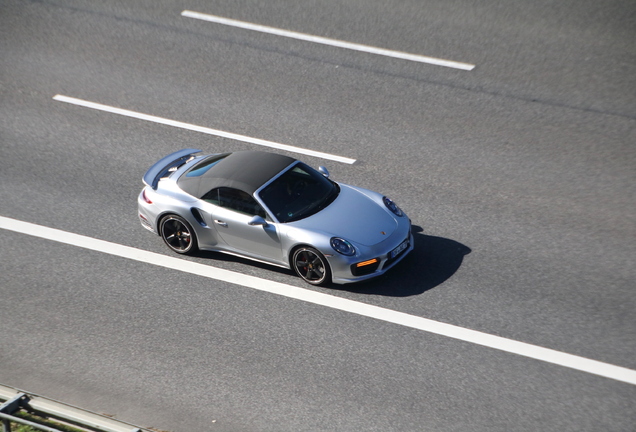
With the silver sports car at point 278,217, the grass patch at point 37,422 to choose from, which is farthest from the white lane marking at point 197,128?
the grass patch at point 37,422

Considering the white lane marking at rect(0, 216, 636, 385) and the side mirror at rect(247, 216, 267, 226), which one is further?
the side mirror at rect(247, 216, 267, 226)

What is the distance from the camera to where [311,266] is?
9.34m

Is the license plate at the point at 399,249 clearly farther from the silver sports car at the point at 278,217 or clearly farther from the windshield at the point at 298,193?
the windshield at the point at 298,193

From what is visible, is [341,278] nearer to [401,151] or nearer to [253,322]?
[253,322]

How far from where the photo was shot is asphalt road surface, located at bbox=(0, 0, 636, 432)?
7.88m

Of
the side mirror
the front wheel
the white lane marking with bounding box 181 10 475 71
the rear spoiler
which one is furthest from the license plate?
the white lane marking with bounding box 181 10 475 71

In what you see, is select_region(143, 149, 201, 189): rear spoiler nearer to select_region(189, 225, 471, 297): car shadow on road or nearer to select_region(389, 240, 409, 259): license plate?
select_region(189, 225, 471, 297): car shadow on road

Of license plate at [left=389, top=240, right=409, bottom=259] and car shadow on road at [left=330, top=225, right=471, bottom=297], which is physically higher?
license plate at [left=389, top=240, right=409, bottom=259]

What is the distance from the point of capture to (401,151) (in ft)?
39.7

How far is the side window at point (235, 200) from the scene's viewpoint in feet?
31.3

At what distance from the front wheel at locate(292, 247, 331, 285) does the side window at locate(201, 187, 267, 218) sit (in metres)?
0.70

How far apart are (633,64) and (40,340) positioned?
11166 mm

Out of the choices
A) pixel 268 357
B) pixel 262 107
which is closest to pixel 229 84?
pixel 262 107

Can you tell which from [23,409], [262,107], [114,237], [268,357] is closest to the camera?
[23,409]
